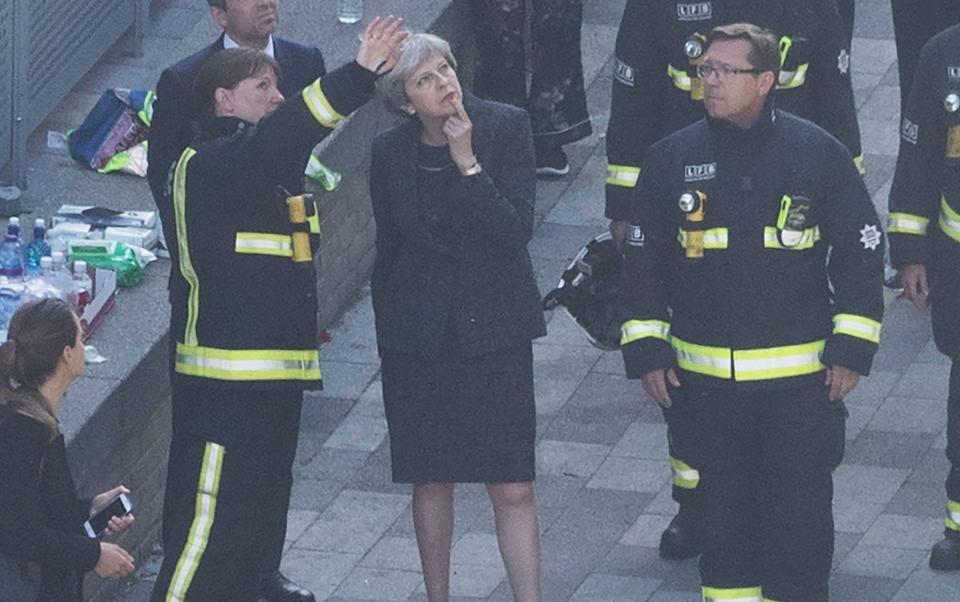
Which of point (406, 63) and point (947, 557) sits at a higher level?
point (406, 63)

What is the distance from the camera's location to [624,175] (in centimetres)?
930

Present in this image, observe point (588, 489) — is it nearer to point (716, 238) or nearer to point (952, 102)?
point (716, 238)

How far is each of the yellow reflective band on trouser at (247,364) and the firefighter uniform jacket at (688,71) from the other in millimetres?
1570

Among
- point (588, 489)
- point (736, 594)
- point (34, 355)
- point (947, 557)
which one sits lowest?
point (588, 489)

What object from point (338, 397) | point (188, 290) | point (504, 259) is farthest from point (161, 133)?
point (338, 397)

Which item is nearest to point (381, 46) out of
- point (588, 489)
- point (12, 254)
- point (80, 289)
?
point (80, 289)

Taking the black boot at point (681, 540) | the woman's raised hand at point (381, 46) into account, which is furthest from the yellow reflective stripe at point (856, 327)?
the woman's raised hand at point (381, 46)

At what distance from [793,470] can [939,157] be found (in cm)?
137

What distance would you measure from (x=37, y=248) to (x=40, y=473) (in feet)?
7.82

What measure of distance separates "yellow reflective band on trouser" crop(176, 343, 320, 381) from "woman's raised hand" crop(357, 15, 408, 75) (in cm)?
94

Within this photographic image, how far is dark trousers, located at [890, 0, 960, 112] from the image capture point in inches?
452

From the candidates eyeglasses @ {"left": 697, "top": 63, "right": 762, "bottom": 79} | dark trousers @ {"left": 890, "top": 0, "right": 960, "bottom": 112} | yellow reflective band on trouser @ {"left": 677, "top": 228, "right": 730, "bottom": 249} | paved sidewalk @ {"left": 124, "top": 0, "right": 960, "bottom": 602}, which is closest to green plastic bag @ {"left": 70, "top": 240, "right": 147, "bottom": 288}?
paved sidewalk @ {"left": 124, "top": 0, "right": 960, "bottom": 602}

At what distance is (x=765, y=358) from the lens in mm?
8086

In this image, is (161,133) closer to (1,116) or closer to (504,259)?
(504,259)
